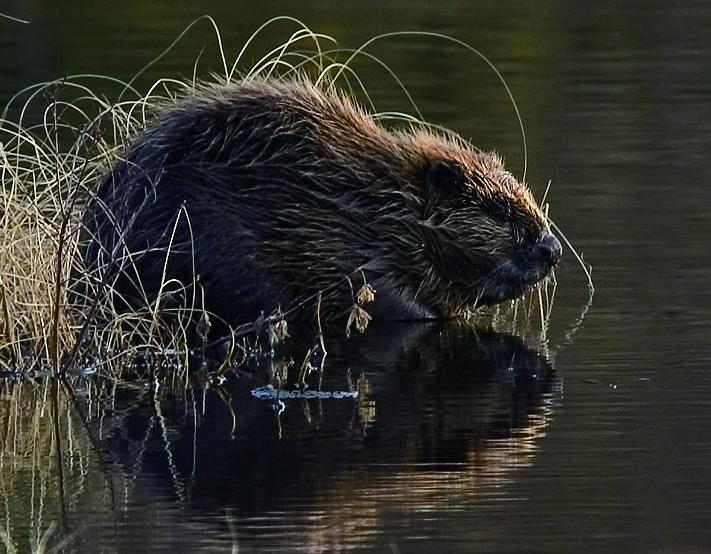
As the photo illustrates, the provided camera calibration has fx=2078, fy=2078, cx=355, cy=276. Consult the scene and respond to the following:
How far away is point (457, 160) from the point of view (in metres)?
8.21

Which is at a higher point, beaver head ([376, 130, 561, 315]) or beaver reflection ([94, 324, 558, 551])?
beaver head ([376, 130, 561, 315])

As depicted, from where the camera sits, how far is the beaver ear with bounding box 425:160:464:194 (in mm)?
8094

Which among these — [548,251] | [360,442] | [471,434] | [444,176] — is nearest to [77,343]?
[360,442]

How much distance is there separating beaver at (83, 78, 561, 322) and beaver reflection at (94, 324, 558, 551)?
0.62 metres

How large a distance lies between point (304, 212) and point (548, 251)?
3.19 ft

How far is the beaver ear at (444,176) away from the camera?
8.09 metres

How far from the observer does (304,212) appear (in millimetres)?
7855

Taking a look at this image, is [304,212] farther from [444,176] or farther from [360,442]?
[360,442]

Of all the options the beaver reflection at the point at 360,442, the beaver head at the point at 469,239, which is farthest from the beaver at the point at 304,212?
the beaver reflection at the point at 360,442

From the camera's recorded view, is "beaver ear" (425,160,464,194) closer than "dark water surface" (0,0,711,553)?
No

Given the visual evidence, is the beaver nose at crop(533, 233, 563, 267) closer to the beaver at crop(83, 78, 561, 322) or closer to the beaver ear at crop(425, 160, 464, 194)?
the beaver at crop(83, 78, 561, 322)

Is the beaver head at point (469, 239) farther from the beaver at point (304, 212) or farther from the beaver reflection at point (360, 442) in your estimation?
the beaver reflection at point (360, 442)

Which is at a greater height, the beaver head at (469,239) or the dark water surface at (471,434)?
the beaver head at (469,239)

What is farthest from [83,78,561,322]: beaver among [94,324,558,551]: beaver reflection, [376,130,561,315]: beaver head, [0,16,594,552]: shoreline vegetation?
[94,324,558,551]: beaver reflection
